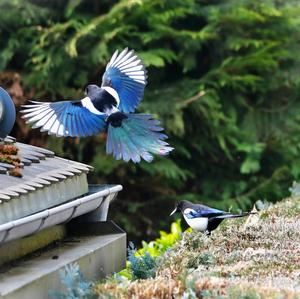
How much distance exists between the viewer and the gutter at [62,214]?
3.74m

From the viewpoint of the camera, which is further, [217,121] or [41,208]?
[217,121]

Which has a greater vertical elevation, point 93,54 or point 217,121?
point 93,54

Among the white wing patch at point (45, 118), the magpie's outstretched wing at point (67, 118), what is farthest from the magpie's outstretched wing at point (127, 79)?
the white wing patch at point (45, 118)

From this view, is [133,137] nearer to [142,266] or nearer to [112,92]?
[112,92]

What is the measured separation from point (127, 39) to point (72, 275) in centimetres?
613

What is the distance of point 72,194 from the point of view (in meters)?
4.65

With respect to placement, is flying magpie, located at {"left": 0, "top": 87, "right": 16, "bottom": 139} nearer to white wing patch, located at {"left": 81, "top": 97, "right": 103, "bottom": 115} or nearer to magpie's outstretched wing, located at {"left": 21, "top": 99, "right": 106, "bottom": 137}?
magpie's outstretched wing, located at {"left": 21, "top": 99, "right": 106, "bottom": 137}

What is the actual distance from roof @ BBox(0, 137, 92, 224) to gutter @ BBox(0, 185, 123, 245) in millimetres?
79

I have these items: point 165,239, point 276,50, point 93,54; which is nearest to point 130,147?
point 165,239

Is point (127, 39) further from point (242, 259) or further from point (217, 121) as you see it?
point (242, 259)

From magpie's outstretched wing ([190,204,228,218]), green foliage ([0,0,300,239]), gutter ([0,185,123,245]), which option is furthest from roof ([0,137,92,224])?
green foliage ([0,0,300,239])

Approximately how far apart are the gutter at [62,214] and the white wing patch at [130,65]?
66cm

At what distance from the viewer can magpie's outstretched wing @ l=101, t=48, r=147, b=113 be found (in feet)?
16.1

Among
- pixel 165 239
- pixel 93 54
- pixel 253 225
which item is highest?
pixel 93 54
